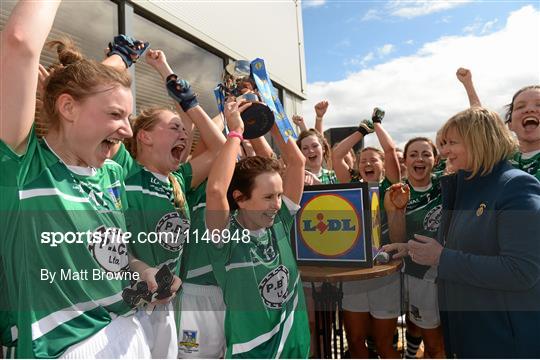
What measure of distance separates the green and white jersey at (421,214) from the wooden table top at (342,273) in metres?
0.52

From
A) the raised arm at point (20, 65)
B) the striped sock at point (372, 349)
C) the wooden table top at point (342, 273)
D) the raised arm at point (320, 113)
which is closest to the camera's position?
the raised arm at point (20, 65)

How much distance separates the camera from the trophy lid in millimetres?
2234

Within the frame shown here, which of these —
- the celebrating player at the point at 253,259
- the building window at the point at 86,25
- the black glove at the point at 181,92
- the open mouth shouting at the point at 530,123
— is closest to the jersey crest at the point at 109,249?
the celebrating player at the point at 253,259

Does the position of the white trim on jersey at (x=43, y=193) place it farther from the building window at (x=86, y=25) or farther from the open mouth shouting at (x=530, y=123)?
the building window at (x=86, y=25)

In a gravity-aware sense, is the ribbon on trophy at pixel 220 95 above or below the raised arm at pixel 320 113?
below

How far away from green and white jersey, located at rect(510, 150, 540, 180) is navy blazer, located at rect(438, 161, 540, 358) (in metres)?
0.63

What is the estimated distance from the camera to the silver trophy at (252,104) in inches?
81.6

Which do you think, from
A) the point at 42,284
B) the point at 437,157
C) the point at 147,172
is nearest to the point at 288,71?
the point at 437,157

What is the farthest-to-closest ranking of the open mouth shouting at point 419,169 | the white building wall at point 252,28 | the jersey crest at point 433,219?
the white building wall at point 252,28 → the open mouth shouting at point 419,169 → the jersey crest at point 433,219

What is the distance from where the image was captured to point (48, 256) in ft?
3.70

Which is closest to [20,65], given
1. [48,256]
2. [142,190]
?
[48,256]

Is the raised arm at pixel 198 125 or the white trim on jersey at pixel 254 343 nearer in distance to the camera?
the white trim on jersey at pixel 254 343

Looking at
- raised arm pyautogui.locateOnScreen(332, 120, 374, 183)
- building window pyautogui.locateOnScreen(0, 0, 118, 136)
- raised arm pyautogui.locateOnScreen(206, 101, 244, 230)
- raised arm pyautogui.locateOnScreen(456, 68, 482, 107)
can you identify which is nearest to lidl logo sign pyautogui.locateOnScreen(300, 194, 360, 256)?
raised arm pyautogui.locateOnScreen(206, 101, 244, 230)

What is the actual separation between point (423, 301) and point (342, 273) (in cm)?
101
